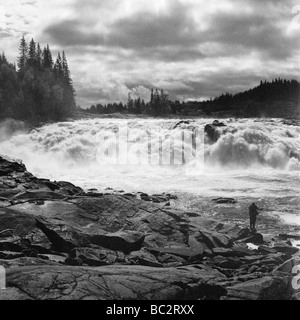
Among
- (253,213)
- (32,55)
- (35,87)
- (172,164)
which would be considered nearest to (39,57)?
(32,55)

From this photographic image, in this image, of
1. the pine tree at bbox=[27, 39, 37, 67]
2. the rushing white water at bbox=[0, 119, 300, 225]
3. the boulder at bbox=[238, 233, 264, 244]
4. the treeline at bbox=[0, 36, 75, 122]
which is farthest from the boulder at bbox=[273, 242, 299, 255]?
the pine tree at bbox=[27, 39, 37, 67]

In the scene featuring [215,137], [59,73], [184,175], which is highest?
[59,73]

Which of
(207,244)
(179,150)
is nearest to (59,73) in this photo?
(179,150)

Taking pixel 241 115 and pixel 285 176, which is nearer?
pixel 285 176

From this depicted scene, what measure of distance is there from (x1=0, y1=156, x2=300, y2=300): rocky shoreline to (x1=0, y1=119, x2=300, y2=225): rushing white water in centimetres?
1224

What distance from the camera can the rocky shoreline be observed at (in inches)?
340

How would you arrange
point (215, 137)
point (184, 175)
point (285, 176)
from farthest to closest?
point (215, 137), point (184, 175), point (285, 176)

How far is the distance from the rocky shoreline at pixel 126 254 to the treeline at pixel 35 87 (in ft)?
171

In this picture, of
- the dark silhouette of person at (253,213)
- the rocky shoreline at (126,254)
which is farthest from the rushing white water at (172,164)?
the rocky shoreline at (126,254)

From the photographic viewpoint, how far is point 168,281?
9.33 metres

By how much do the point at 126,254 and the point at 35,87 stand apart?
66518mm

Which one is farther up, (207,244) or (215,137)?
(215,137)
